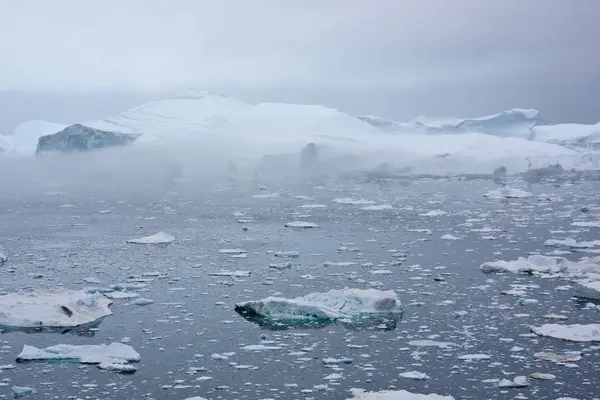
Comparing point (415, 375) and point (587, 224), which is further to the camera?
point (587, 224)

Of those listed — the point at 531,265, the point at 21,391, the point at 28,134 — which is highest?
the point at 28,134

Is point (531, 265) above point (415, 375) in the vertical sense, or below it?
above

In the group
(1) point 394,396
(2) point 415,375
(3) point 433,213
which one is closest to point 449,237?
(3) point 433,213

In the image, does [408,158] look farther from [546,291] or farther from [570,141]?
[546,291]

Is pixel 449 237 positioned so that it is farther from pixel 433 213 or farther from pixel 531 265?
pixel 433 213

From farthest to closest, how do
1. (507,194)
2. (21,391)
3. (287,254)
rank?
(507,194) < (287,254) < (21,391)

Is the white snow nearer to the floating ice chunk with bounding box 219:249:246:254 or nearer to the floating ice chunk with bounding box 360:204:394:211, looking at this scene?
the floating ice chunk with bounding box 219:249:246:254

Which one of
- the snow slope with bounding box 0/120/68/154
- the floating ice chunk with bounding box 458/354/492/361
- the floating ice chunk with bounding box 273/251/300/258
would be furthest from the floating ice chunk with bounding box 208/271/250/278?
the snow slope with bounding box 0/120/68/154
